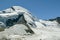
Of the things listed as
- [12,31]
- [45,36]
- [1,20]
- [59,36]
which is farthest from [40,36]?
[1,20]

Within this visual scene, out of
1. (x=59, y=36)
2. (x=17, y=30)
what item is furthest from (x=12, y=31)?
(x=59, y=36)

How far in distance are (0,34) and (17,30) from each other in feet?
6.50

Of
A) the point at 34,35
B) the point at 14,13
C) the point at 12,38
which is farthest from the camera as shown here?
the point at 14,13

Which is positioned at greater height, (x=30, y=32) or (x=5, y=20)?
(x=5, y=20)

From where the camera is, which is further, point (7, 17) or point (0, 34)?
point (7, 17)

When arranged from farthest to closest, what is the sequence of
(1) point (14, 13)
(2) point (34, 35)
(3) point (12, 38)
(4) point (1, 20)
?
(1) point (14, 13), (4) point (1, 20), (2) point (34, 35), (3) point (12, 38)

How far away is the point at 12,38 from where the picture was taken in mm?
15578

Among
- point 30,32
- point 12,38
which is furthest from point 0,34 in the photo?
point 30,32

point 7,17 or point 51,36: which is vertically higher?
point 7,17

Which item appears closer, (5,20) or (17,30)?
(17,30)

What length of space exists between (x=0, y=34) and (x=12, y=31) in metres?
1.48

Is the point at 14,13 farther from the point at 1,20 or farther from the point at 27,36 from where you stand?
the point at 27,36

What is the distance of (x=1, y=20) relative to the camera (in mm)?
60000

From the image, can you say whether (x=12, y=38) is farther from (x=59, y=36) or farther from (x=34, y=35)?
(x=59, y=36)
